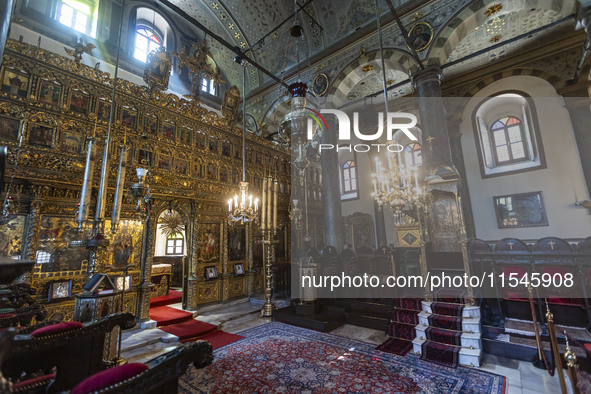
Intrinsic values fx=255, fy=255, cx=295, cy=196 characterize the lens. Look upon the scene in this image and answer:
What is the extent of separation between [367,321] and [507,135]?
9.63 meters

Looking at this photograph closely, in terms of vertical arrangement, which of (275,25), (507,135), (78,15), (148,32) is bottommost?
(507,135)

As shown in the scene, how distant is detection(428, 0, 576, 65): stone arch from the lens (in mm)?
6502

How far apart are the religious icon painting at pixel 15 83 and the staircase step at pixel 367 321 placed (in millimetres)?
8158

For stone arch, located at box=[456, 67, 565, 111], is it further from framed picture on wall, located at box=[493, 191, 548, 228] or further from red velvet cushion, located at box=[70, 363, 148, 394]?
red velvet cushion, located at box=[70, 363, 148, 394]

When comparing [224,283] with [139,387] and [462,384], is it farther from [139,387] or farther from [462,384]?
[139,387]

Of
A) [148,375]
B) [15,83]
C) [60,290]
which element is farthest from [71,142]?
[148,375]

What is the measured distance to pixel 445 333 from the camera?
4191 millimetres

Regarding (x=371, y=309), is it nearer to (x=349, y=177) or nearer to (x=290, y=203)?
(x=290, y=203)

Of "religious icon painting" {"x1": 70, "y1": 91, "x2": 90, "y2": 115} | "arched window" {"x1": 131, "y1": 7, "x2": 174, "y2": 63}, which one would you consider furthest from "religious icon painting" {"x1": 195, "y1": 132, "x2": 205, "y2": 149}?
"arched window" {"x1": 131, "y1": 7, "x2": 174, "y2": 63}

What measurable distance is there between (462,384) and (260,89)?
38.6 feet

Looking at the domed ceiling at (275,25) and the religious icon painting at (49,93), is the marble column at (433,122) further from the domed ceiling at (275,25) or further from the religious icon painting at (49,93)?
the religious icon painting at (49,93)

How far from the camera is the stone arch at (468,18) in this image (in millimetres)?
6502

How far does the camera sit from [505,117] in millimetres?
10195

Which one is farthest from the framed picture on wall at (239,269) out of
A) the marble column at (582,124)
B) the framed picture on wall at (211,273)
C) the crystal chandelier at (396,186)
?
the marble column at (582,124)
